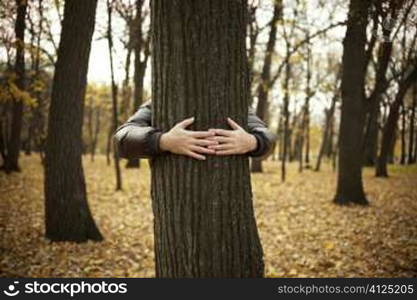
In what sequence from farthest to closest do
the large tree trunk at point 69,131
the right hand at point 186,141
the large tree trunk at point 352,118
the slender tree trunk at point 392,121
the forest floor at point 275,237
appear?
the slender tree trunk at point 392,121 < the large tree trunk at point 352,118 < the large tree trunk at point 69,131 < the forest floor at point 275,237 < the right hand at point 186,141

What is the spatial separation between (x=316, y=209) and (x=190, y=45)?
9.54m

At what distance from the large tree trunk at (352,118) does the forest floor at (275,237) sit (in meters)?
0.58

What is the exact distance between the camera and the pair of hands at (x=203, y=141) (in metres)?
2.42

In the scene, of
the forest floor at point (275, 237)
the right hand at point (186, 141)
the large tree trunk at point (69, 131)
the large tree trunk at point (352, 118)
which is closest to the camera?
the right hand at point (186, 141)

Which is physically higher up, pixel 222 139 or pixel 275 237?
pixel 222 139

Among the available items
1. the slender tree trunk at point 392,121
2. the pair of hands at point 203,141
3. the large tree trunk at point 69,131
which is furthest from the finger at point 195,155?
the slender tree trunk at point 392,121

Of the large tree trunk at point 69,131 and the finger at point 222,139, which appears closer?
the finger at point 222,139

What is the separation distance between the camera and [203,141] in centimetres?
244

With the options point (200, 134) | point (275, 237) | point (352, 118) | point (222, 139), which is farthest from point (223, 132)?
point (352, 118)

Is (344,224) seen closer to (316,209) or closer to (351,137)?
(316,209)

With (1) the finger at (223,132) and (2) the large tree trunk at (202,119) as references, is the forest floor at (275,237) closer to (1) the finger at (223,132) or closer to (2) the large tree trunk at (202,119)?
(2) the large tree trunk at (202,119)

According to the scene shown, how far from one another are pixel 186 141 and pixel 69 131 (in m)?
5.59

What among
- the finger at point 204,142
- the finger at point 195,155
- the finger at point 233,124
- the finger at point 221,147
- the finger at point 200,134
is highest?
the finger at point 233,124

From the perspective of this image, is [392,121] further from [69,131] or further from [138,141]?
[138,141]
